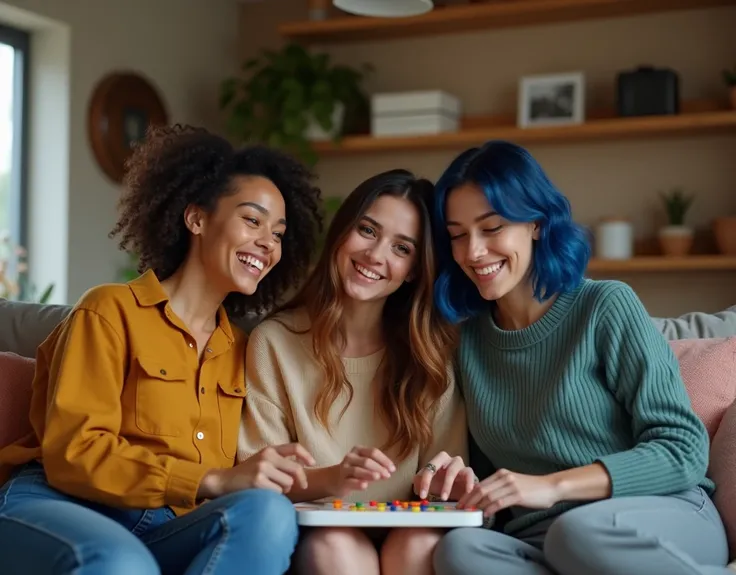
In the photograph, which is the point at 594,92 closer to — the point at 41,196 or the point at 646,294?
the point at 646,294

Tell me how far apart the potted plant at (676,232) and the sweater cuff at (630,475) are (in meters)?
2.43

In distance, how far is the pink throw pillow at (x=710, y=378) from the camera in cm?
204

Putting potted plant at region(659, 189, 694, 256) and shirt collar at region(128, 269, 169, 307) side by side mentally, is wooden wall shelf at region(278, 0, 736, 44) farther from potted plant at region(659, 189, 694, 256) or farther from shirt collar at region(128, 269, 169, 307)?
shirt collar at region(128, 269, 169, 307)

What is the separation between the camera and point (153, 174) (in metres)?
2.13

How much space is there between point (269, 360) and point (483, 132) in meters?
2.35

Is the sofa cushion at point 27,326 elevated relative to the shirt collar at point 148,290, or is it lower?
lower

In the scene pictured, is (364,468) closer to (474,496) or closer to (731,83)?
(474,496)

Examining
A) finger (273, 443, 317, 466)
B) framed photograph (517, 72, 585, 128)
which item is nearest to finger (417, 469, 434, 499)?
finger (273, 443, 317, 466)

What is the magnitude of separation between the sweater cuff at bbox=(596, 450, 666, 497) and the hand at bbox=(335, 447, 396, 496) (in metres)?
0.38

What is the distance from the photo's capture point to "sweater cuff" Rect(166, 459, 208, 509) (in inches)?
67.9

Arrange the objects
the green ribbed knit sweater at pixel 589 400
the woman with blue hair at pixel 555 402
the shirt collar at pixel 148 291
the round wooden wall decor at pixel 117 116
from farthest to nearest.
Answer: the round wooden wall decor at pixel 117 116, the shirt collar at pixel 148 291, the green ribbed knit sweater at pixel 589 400, the woman with blue hair at pixel 555 402

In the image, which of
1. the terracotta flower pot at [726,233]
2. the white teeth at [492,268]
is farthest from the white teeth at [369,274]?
the terracotta flower pot at [726,233]

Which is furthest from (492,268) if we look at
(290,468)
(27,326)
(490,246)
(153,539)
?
(27,326)

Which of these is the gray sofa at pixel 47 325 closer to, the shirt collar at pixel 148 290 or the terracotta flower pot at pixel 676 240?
the shirt collar at pixel 148 290
